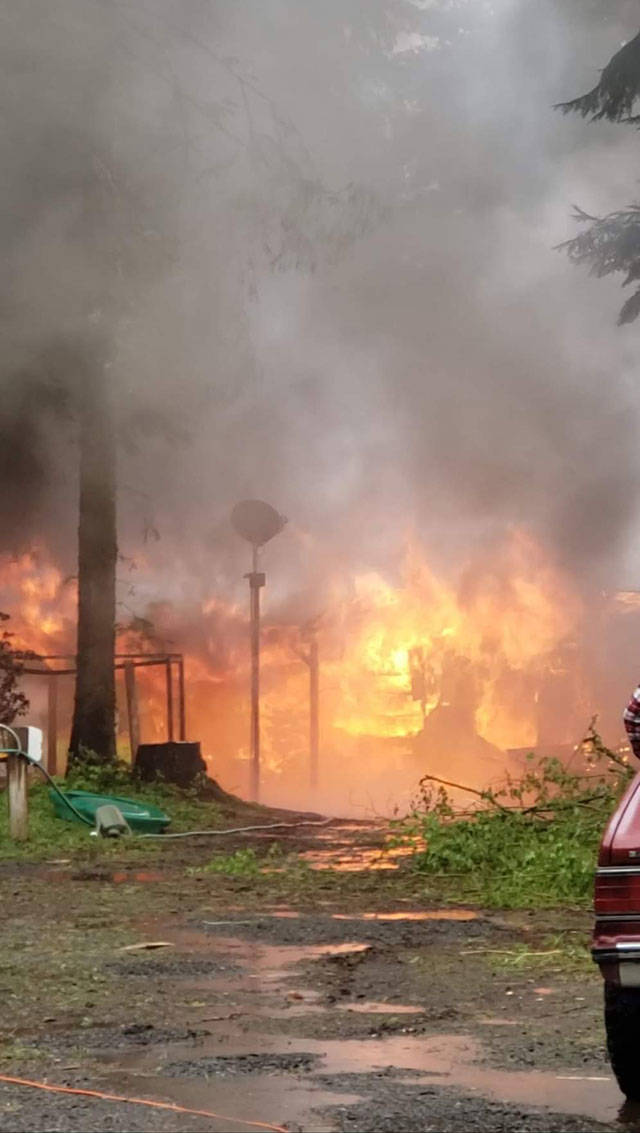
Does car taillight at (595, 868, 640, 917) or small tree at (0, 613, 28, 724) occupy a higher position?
small tree at (0, 613, 28, 724)

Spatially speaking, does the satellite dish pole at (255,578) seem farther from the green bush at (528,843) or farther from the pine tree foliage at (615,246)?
the green bush at (528,843)

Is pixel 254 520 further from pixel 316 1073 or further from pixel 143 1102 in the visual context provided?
pixel 143 1102

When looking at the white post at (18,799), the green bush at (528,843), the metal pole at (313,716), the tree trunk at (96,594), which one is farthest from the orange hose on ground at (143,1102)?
the metal pole at (313,716)

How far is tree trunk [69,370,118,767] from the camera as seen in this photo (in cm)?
1479

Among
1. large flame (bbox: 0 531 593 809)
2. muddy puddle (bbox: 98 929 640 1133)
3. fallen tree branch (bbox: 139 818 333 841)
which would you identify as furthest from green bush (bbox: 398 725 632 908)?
large flame (bbox: 0 531 593 809)

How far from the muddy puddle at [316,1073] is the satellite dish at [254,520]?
44.4 ft

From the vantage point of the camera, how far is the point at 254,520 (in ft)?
62.0

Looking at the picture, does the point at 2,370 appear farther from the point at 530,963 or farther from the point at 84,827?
the point at 530,963

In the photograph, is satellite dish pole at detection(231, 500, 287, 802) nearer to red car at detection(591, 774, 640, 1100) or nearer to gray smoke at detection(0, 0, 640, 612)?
gray smoke at detection(0, 0, 640, 612)

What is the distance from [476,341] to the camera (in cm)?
2348

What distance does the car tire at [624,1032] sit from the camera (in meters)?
3.97

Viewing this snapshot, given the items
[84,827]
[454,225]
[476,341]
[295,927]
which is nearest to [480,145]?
[454,225]

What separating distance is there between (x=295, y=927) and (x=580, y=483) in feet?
56.1

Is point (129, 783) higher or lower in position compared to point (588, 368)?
lower
